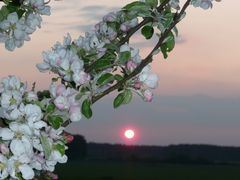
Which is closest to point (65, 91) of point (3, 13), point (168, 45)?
point (168, 45)

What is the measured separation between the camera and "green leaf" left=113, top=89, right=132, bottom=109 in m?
5.04

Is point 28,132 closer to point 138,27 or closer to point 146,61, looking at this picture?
point 146,61

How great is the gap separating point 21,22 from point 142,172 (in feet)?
192

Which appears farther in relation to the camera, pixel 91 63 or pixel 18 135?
pixel 91 63

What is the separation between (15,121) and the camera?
16.2 ft

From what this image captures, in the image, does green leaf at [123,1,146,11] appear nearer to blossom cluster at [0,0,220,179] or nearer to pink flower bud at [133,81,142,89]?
blossom cluster at [0,0,220,179]

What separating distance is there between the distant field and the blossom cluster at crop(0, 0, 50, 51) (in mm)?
44933

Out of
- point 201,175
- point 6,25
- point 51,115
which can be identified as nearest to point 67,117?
point 51,115

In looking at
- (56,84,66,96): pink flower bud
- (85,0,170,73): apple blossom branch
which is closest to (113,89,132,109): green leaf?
(56,84,66,96): pink flower bud

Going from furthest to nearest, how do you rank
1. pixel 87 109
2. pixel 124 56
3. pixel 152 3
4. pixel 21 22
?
pixel 21 22 < pixel 152 3 < pixel 124 56 < pixel 87 109

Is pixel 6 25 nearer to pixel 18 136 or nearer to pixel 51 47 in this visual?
pixel 51 47

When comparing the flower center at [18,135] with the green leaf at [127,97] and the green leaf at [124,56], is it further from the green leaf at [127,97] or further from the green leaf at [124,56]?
the green leaf at [124,56]

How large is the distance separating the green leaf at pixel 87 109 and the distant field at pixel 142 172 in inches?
1841

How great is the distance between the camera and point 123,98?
5047mm
